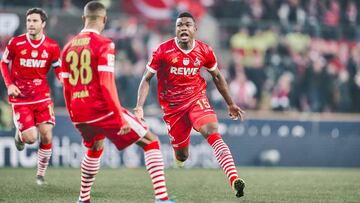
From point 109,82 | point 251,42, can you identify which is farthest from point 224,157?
point 251,42

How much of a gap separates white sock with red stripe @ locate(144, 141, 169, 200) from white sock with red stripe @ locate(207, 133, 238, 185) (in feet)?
5.55

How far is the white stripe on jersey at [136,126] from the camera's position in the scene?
779cm

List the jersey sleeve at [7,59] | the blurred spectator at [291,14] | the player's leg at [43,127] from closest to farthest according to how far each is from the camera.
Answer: the jersey sleeve at [7,59], the player's leg at [43,127], the blurred spectator at [291,14]

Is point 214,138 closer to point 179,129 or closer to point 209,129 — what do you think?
point 209,129

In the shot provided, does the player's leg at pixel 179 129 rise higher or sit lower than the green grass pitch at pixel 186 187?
higher

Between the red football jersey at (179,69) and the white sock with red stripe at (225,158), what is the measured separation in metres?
0.97

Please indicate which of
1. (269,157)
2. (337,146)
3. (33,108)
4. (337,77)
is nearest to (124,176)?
(33,108)

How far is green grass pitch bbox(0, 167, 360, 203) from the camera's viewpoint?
9859 mm

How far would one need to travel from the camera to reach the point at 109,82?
755 cm

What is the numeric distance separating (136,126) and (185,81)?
2811 mm

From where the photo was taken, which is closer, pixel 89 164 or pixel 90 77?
pixel 90 77

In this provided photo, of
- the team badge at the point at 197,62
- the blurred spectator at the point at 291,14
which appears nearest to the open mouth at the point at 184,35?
the team badge at the point at 197,62

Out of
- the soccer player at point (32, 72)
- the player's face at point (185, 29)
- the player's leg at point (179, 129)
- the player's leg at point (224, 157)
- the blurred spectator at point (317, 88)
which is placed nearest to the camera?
the player's leg at point (224, 157)

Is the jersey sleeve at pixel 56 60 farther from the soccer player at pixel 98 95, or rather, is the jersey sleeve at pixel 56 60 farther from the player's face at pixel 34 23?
the soccer player at pixel 98 95
